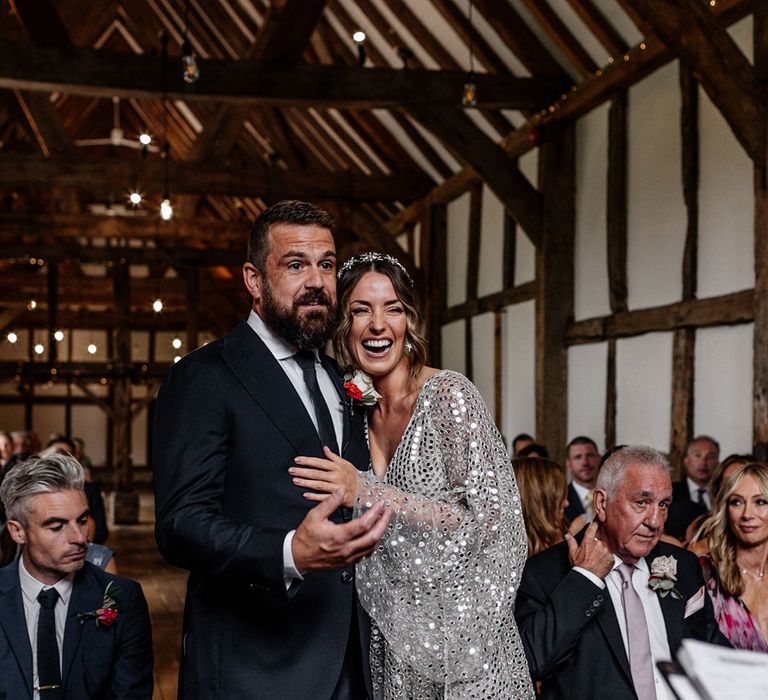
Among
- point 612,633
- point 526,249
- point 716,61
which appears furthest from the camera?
point 526,249

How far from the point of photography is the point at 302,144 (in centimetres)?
1491

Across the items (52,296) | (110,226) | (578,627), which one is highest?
(110,226)

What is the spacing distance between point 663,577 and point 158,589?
25.2 ft

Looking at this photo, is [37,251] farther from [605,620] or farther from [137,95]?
[605,620]

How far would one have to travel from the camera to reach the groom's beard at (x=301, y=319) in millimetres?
2225

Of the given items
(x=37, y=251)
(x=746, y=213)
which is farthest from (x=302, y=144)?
(x=746, y=213)

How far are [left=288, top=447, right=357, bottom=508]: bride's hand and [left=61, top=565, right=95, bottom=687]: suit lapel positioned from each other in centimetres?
123

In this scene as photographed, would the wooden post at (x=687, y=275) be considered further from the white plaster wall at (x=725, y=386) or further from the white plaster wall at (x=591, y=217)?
the white plaster wall at (x=591, y=217)

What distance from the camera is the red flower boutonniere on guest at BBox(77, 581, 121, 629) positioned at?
9.84 feet

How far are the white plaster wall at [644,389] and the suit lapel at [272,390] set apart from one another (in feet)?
20.5

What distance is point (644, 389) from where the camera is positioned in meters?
8.46

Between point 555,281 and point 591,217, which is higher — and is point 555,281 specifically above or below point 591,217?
below

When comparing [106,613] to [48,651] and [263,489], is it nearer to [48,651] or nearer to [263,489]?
[48,651]

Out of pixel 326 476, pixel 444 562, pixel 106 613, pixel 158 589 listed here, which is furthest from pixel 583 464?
pixel 326 476
